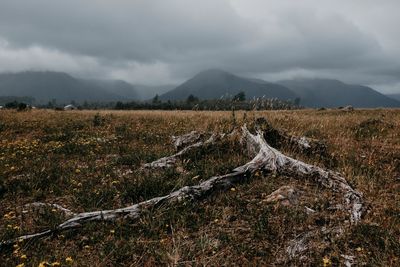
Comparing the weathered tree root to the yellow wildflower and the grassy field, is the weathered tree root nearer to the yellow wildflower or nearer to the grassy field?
the grassy field

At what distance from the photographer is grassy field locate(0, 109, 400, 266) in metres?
6.00

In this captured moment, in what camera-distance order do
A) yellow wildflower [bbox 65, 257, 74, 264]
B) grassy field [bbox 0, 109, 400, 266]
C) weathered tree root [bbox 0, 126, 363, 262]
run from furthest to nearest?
weathered tree root [bbox 0, 126, 363, 262], grassy field [bbox 0, 109, 400, 266], yellow wildflower [bbox 65, 257, 74, 264]

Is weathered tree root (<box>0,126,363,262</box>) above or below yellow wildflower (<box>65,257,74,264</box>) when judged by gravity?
above

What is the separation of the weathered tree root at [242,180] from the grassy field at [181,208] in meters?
0.15

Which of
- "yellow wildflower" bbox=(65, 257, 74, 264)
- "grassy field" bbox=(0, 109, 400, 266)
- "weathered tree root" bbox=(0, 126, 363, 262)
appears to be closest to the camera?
"yellow wildflower" bbox=(65, 257, 74, 264)

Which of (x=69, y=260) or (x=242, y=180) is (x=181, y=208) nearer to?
(x=242, y=180)

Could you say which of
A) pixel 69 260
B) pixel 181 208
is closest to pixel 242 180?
pixel 181 208

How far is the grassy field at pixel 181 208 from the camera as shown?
236 inches

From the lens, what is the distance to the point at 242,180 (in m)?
8.83

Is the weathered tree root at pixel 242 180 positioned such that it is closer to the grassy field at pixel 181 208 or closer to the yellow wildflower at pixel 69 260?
the grassy field at pixel 181 208

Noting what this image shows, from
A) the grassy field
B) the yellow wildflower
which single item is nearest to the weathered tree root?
the grassy field

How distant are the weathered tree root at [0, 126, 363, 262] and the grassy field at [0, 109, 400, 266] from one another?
155 millimetres

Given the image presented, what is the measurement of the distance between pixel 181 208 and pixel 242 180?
1.90 meters

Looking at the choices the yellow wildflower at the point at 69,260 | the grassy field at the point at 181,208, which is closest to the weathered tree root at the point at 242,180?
the grassy field at the point at 181,208
